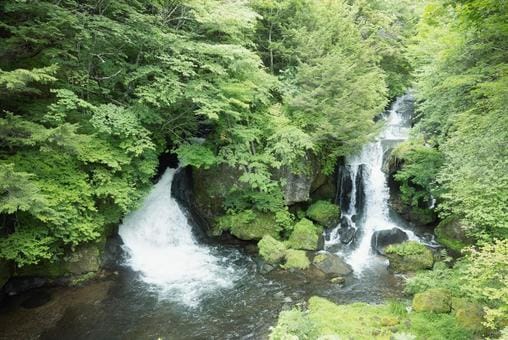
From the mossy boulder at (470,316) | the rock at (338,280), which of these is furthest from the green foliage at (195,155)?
the mossy boulder at (470,316)

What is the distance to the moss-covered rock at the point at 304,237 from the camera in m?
14.6

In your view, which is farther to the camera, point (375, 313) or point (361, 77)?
point (361, 77)

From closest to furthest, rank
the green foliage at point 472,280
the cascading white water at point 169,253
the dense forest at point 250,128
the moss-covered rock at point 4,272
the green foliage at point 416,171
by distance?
the green foliage at point 472,280 → the dense forest at point 250,128 → the moss-covered rock at point 4,272 → the cascading white water at point 169,253 → the green foliage at point 416,171

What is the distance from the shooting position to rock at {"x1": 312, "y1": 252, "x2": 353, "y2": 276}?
42.6 ft

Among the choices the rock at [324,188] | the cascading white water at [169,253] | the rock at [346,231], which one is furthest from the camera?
the rock at [324,188]

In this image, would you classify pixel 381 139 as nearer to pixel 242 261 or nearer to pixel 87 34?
pixel 242 261

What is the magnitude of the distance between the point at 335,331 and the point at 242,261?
6099 mm

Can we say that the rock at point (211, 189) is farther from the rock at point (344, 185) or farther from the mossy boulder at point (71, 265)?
the rock at point (344, 185)

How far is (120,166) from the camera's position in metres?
12.2

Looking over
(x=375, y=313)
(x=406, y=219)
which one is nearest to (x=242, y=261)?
(x=375, y=313)

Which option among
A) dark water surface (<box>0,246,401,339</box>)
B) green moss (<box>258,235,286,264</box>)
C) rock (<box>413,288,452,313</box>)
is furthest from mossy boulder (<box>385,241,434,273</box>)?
green moss (<box>258,235,286,264</box>)

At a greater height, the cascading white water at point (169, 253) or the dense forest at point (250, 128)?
the dense forest at point (250, 128)

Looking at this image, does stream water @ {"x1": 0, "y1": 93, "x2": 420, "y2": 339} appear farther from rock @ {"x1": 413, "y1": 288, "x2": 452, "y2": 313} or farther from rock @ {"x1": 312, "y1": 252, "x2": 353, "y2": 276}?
rock @ {"x1": 413, "y1": 288, "x2": 452, "y2": 313}

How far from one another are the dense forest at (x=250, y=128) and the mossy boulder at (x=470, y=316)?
0.04 m
